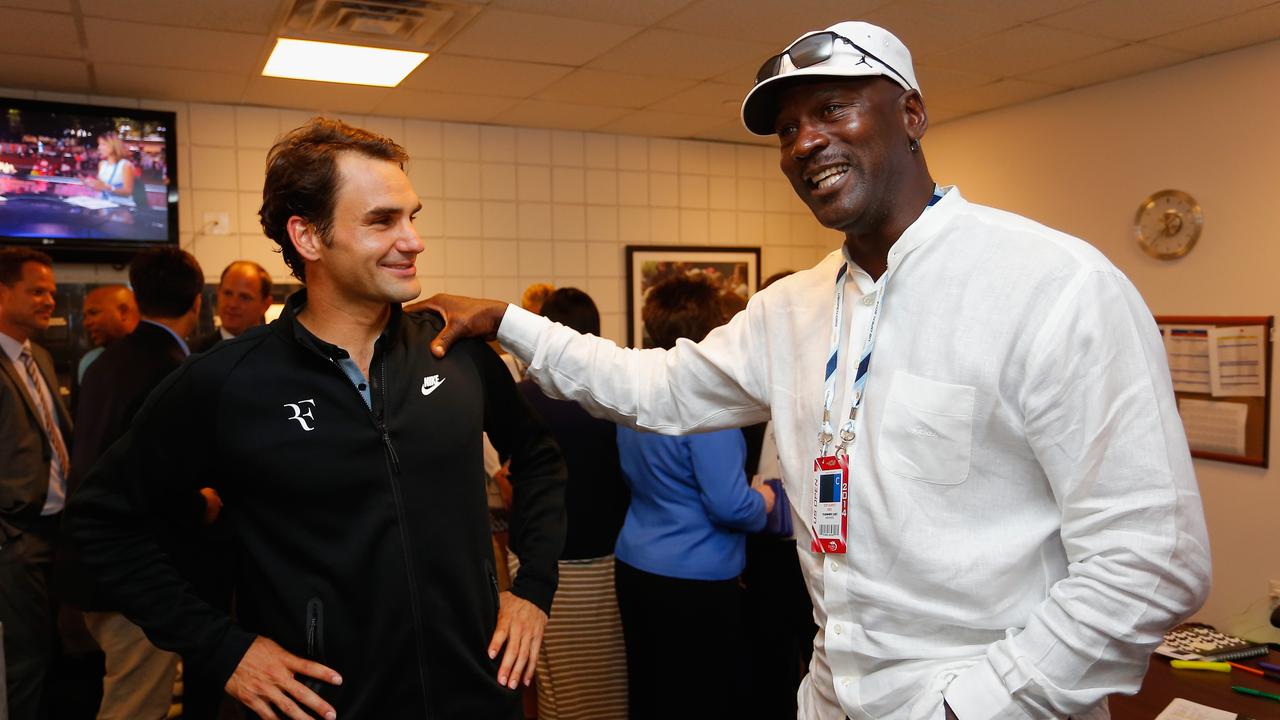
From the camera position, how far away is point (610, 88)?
4246 mm

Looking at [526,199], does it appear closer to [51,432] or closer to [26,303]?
[26,303]

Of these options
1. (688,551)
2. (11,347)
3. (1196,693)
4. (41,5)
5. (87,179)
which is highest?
(41,5)

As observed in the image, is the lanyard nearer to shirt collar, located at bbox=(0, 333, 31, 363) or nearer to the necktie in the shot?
the necktie

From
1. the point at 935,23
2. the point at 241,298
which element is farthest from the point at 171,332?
the point at 935,23

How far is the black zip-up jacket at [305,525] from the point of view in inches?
54.6

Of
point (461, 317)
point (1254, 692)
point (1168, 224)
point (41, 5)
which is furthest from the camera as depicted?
point (1168, 224)

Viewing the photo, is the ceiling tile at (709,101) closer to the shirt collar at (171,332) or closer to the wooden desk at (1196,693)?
the shirt collar at (171,332)

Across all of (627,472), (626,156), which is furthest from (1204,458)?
(626,156)

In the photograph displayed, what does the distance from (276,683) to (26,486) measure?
227cm

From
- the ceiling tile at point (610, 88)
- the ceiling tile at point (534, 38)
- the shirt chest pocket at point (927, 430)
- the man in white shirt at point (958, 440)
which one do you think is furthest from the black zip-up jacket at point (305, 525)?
the ceiling tile at point (610, 88)

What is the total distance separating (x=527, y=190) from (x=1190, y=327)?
3400 mm

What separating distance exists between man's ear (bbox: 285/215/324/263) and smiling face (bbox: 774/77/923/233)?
2.62 feet

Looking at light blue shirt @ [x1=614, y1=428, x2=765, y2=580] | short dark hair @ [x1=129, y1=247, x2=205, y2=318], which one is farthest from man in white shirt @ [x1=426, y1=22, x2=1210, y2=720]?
short dark hair @ [x1=129, y1=247, x2=205, y2=318]

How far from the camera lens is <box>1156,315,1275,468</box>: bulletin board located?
3.78 m
